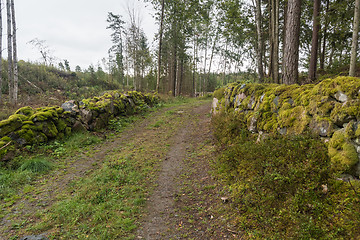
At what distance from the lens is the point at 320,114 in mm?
3551

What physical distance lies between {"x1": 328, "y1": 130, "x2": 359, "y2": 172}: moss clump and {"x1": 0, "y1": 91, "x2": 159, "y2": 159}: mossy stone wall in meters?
7.80

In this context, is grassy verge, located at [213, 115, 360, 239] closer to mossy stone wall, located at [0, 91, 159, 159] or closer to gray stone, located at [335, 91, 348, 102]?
gray stone, located at [335, 91, 348, 102]

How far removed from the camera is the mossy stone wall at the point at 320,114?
9.45 feet

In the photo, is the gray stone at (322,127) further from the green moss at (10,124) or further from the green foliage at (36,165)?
the green moss at (10,124)

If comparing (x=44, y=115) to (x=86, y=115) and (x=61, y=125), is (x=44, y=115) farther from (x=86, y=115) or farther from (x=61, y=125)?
(x=86, y=115)

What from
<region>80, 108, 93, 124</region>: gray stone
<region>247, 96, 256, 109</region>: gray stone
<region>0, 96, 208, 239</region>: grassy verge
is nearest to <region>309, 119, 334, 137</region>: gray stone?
<region>247, 96, 256, 109</region>: gray stone

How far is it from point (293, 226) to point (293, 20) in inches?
242

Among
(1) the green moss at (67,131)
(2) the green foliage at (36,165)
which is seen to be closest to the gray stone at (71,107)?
(1) the green moss at (67,131)

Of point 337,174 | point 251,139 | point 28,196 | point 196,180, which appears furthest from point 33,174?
point 337,174

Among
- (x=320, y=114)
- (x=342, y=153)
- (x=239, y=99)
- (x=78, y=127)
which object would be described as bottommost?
(x=78, y=127)

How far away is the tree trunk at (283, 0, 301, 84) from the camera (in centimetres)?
599

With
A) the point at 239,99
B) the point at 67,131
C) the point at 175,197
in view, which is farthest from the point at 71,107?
the point at 239,99

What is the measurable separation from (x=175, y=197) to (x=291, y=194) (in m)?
2.37

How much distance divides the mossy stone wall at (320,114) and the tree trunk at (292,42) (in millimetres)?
1162
